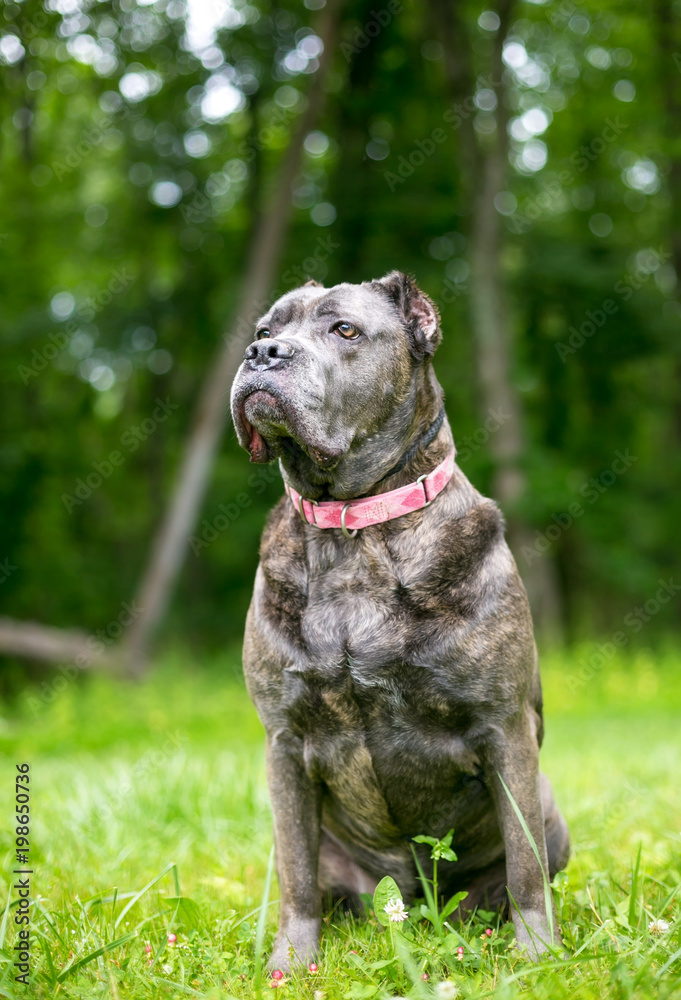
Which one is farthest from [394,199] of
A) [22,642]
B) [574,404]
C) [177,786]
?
[177,786]

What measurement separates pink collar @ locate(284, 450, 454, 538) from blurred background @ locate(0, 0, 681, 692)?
26.1 feet

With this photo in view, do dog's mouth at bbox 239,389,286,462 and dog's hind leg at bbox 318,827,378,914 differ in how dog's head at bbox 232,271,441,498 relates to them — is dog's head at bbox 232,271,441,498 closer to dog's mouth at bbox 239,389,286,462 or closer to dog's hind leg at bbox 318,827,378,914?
dog's mouth at bbox 239,389,286,462

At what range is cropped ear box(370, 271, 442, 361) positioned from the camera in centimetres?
314

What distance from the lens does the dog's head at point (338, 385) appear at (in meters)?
2.85

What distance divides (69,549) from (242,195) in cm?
711

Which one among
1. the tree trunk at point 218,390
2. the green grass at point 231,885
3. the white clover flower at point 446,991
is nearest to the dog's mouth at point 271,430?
the green grass at point 231,885

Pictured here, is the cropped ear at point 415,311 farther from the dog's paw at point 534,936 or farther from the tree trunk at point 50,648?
the tree trunk at point 50,648

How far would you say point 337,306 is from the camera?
10.1ft

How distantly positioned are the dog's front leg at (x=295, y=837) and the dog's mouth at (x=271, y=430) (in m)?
0.90

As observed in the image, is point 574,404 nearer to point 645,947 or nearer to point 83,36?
point 83,36

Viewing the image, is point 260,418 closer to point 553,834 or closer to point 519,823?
point 519,823

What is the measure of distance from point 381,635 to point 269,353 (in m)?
0.94

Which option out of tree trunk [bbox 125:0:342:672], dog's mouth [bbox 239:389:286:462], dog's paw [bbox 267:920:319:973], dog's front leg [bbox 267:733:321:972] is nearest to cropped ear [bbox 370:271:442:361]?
dog's mouth [bbox 239:389:286:462]
